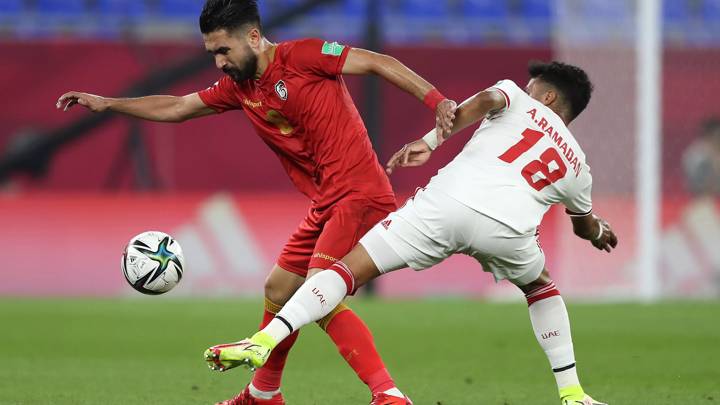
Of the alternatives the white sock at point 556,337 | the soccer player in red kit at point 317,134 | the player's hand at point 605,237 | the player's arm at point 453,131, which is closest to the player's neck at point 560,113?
the player's arm at point 453,131

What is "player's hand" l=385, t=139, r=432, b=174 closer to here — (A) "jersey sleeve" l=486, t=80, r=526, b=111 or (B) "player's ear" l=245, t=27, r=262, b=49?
(A) "jersey sleeve" l=486, t=80, r=526, b=111

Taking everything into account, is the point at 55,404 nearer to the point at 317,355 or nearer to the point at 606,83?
the point at 317,355

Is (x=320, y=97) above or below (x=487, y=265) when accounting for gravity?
above

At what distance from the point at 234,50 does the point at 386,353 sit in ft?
13.6

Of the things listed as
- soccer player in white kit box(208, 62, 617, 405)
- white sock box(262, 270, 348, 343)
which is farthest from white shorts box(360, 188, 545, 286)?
white sock box(262, 270, 348, 343)

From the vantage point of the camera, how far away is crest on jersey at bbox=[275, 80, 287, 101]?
A: 598 centimetres

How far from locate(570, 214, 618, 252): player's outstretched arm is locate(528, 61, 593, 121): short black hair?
0.56 metres

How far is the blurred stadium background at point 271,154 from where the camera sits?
46.5ft

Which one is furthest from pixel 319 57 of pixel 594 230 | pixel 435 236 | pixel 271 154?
pixel 271 154

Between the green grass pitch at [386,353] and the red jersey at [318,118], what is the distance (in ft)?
4.38

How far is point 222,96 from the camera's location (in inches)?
249

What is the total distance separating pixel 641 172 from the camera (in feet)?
46.0

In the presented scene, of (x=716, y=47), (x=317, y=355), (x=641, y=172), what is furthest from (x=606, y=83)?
(x=317, y=355)

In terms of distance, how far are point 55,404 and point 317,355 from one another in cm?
326
